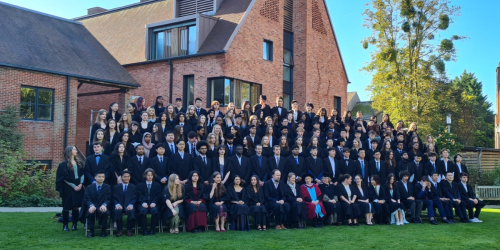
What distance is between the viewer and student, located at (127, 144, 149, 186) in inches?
441

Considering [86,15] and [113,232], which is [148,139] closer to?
[113,232]

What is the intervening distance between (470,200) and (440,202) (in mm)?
1004

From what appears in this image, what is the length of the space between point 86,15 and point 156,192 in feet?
86.1

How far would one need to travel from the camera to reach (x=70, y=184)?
35.1ft

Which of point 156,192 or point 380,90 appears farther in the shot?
point 380,90

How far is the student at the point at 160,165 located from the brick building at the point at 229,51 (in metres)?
12.4

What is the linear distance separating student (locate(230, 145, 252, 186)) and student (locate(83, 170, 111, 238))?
126 inches

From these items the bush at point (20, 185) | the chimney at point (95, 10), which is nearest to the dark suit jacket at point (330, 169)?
the bush at point (20, 185)

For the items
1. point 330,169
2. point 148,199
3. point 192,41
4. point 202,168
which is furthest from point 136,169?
point 192,41

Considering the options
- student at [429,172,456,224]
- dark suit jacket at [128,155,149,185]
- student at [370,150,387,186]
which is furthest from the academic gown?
student at [429,172,456,224]

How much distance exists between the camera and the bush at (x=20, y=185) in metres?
16.4

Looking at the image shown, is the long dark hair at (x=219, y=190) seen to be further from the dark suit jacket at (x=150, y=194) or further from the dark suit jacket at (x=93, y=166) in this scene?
the dark suit jacket at (x=93, y=166)

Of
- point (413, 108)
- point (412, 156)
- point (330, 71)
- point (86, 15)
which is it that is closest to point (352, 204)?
point (412, 156)

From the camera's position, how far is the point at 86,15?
3391 cm
